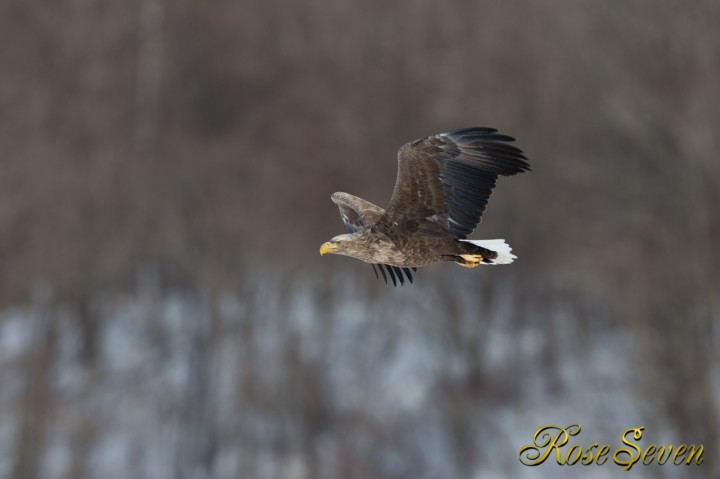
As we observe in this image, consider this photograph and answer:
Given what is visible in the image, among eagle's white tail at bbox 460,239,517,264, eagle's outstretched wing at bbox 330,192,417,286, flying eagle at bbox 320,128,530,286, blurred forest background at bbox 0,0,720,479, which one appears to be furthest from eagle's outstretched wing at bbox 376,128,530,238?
blurred forest background at bbox 0,0,720,479

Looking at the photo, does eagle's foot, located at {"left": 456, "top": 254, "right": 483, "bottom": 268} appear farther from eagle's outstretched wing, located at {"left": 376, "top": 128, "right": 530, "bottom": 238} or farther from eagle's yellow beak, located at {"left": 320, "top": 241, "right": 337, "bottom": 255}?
eagle's yellow beak, located at {"left": 320, "top": 241, "right": 337, "bottom": 255}

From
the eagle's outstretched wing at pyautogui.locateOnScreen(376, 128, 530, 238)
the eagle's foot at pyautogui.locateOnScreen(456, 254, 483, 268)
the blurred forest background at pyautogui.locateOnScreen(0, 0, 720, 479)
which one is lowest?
the blurred forest background at pyautogui.locateOnScreen(0, 0, 720, 479)

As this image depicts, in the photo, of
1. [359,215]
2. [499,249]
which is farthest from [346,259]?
[499,249]

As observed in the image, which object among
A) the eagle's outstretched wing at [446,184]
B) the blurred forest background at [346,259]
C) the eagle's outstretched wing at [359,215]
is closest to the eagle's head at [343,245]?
the eagle's outstretched wing at [446,184]

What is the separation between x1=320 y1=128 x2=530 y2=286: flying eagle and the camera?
9055 mm

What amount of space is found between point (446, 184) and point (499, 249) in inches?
24.1

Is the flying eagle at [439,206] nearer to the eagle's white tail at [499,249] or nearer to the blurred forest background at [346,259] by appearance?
the eagle's white tail at [499,249]

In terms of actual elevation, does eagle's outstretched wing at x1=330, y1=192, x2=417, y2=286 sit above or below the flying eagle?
below

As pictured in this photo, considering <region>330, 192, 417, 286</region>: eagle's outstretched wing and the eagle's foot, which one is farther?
<region>330, 192, 417, 286</region>: eagle's outstretched wing

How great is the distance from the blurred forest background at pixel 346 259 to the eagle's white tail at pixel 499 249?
1278 cm

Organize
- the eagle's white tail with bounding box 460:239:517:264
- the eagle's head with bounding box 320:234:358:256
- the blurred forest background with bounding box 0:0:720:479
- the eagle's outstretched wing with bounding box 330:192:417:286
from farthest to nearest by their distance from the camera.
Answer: the blurred forest background with bounding box 0:0:720:479 < the eagle's outstretched wing with bounding box 330:192:417:286 < the eagle's head with bounding box 320:234:358:256 < the eagle's white tail with bounding box 460:239:517:264

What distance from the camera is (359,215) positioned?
1006cm

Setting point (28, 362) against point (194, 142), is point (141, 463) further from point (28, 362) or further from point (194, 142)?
point (194, 142)

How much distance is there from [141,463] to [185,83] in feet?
44.5
